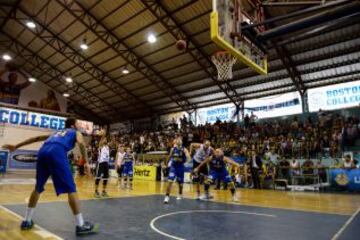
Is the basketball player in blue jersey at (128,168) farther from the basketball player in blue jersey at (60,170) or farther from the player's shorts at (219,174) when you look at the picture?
the basketball player in blue jersey at (60,170)

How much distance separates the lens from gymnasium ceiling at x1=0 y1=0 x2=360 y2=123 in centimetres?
1905

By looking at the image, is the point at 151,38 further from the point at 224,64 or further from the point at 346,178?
the point at 346,178

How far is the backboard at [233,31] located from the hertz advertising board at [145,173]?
14.8 metres

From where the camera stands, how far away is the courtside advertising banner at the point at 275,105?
23.5 meters

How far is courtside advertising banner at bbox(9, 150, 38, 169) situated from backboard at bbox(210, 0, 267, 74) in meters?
26.7

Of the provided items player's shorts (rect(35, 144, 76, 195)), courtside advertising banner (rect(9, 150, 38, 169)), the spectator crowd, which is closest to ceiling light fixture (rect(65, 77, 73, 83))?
courtside advertising banner (rect(9, 150, 38, 169))

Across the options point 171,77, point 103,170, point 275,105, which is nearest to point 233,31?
point 103,170

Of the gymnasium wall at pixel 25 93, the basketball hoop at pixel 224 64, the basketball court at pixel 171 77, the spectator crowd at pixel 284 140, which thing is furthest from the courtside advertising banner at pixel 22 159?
the basketball hoop at pixel 224 64

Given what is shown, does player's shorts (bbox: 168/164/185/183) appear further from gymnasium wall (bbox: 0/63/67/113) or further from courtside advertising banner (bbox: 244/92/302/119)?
gymnasium wall (bbox: 0/63/67/113)

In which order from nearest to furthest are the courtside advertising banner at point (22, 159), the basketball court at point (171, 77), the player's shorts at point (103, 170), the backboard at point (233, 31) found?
the basketball court at point (171, 77)
the backboard at point (233, 31)
the player's shorts at point (103, 170)
the courtside advertising banner at point (22, 159)

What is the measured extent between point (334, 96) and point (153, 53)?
1452 cm

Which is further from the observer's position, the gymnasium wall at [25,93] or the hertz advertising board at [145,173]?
the gymnasium wall at [25,93]

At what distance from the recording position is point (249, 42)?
8484mm

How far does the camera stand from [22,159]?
92.2ft
